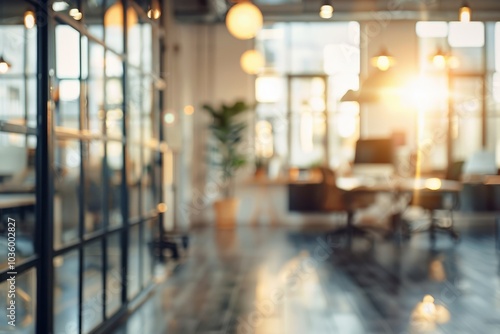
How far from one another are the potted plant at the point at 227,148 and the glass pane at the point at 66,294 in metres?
5.35

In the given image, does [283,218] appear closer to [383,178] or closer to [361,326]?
[383,178]

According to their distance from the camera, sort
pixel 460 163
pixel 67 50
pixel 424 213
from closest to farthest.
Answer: pixel 67 50 → pixel 460 163 → pixel 424 213

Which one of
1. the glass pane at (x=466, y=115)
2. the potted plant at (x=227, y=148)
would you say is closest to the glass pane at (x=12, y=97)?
the potted plant at (x=227, y=148)

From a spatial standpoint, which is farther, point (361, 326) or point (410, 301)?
point (410, 301)

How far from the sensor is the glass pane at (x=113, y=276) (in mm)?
4152

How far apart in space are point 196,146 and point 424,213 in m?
3.79

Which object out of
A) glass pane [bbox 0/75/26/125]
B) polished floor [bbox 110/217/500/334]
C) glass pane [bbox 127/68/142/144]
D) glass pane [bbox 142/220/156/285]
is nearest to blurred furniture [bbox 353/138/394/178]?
polished floor [bbox 110/217/500/334]

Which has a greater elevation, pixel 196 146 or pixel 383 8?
pixel 383 8

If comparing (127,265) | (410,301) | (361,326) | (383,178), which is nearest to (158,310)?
(127,265)

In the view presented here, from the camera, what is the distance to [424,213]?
1022cm

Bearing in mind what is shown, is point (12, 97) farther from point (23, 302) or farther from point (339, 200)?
point (339, 200)

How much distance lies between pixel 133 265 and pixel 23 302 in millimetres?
1761

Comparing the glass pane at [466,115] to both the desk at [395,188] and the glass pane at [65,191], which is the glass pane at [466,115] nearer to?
the desk at [395,188]

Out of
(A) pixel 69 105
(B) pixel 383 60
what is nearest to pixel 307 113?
(B) pixel 383 60
